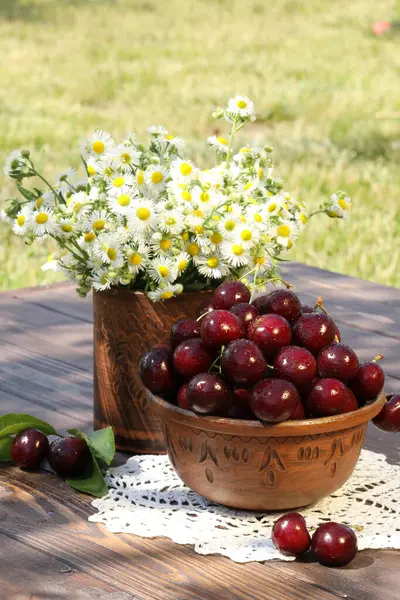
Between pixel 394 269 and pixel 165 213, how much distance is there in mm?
2598

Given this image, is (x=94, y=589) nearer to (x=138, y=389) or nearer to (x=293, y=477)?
(x=293, y=477)

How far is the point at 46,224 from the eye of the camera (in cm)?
181

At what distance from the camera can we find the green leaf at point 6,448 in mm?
1823

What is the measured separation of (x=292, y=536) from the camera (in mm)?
1496

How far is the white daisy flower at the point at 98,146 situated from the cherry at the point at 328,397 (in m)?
0.59

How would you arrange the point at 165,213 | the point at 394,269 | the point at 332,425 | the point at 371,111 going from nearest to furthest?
the point at 332,425 → the point at 165,213 → the point at 394,269 → the point at 371,111

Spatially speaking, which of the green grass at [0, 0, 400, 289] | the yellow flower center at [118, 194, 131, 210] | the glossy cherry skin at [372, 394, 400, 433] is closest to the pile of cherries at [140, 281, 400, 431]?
the glossy cherry skin at [372, 394, 400, 433]

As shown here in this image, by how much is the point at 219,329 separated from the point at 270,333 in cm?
7

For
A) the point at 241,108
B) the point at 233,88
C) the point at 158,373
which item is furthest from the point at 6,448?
the point at 233,88

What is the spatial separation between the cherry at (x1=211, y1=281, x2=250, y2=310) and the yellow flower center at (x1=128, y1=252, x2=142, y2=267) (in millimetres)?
144

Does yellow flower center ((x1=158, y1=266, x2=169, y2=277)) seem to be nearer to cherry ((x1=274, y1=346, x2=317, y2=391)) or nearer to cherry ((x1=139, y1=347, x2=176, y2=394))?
cherry ((x1=139, y1=347, x2=176, y2=394))

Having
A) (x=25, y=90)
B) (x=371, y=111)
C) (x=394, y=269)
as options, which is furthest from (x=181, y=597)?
(x=25, y=90)

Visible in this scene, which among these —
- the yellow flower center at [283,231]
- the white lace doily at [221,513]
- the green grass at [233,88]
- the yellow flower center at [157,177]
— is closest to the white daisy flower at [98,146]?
the yellow flower center at [157,177]

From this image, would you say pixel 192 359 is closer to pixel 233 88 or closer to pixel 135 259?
pixel 135 259
